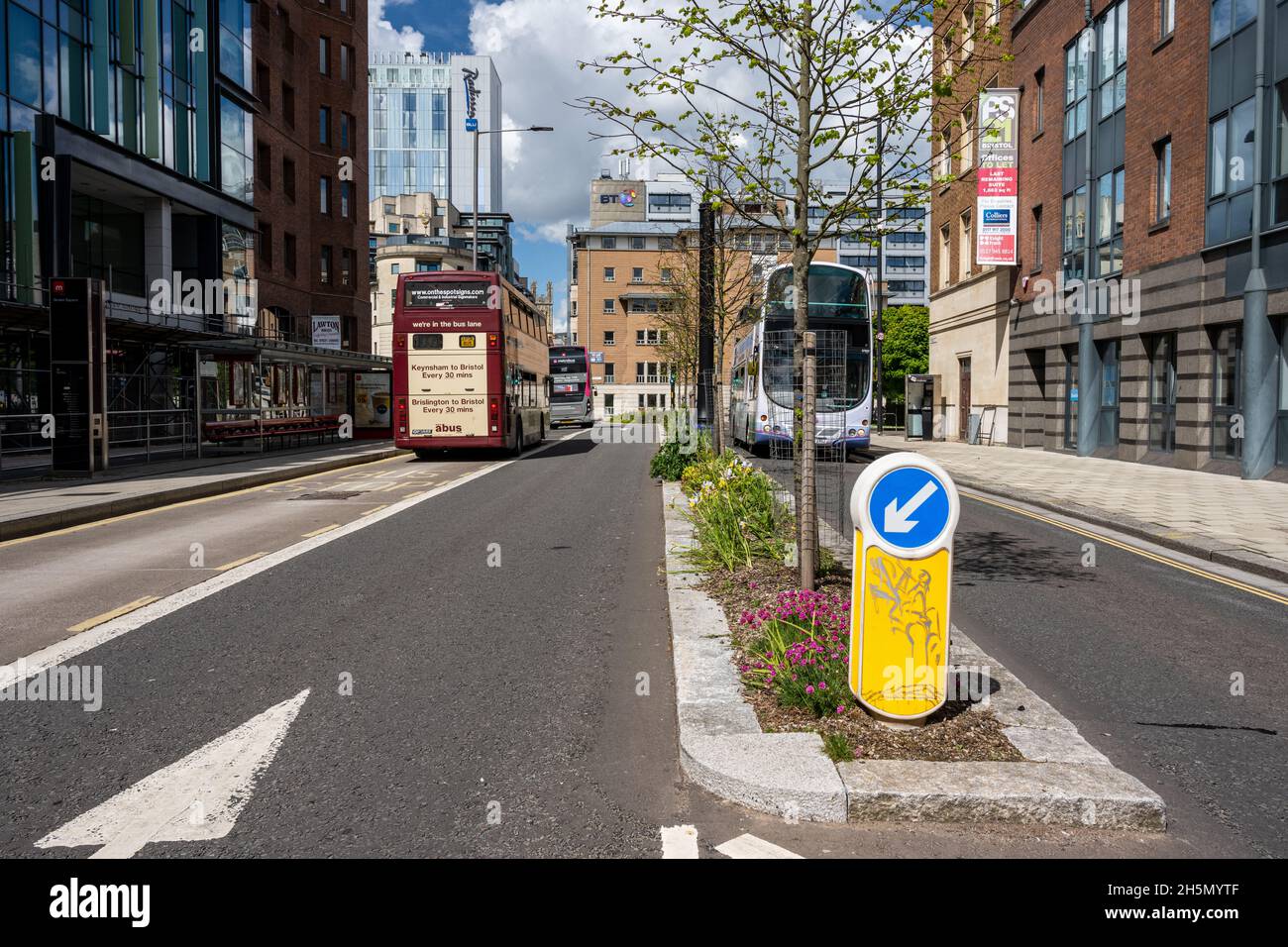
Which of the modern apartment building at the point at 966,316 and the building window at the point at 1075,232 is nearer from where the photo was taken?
the building window at the point at 1075,232

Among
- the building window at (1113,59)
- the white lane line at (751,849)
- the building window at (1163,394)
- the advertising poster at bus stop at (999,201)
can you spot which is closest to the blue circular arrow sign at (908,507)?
the white lane line at (751,849)

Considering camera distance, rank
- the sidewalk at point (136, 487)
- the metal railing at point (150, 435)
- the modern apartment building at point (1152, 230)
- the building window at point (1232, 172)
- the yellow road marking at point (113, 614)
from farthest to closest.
Result: the metal railing at point (150, 435)
the building window at point (1232, 172)
the modern apartment building at point (1152, 230)
the sidewalk at point (136, 487)
the yellow road marking at point (113, 614)

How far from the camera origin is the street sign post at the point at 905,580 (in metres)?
4.09

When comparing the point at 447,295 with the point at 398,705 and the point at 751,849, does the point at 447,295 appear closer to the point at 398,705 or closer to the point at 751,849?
the point at 398,705

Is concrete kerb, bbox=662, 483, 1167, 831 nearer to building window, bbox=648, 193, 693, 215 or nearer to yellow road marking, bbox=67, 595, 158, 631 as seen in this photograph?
yellow road marking, bbox=67, 595, 158, 631

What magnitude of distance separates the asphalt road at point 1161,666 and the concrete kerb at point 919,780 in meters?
0.26

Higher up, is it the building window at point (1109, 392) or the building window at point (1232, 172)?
the building window at point (1232, 172)

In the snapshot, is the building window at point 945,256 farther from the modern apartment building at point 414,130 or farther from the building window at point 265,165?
the modern apartment building at point 414,130

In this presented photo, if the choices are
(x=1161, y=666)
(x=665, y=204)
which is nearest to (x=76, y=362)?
(x=1161, y=666)

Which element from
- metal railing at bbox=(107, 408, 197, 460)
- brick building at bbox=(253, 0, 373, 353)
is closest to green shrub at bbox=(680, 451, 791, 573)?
metal railing at bbox=(107, 408, 197, 460)

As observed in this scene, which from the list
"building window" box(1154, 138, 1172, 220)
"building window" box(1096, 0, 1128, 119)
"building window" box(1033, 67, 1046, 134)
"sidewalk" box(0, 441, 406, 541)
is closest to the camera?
"sidewalk" box(0, 441, 406, 541)

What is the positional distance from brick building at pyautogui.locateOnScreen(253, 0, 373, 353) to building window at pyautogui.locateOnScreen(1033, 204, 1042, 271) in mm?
25542

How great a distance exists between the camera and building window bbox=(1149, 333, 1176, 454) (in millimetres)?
20641

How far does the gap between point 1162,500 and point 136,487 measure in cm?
1555
